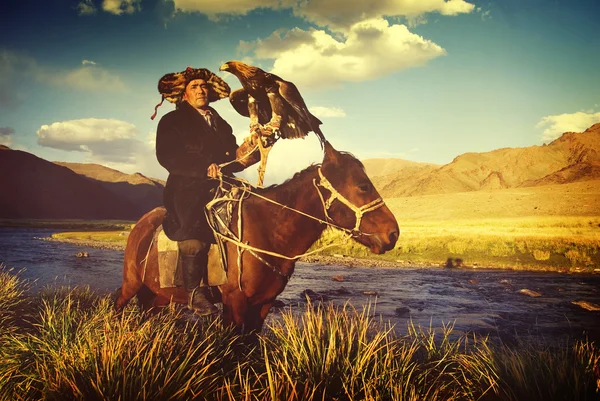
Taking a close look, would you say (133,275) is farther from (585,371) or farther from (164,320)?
(585,371)

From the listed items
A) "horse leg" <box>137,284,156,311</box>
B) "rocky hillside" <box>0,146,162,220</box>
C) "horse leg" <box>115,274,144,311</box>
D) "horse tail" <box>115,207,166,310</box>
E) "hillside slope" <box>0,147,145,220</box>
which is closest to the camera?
"horse tail" <box>115,207,166,310</box>

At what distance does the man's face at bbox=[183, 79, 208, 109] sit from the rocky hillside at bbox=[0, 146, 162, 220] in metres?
160

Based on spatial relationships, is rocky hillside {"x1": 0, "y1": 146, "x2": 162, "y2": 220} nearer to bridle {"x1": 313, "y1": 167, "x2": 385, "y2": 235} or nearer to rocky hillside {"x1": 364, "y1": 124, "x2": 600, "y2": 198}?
rocky hillside {"x1": 364, "y1": 124, "x2": 600, "y2": 198}

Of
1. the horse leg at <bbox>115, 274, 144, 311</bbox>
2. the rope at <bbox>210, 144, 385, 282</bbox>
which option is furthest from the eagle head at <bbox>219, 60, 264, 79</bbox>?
the horse leg at <bbox>115, 274, 144, 311</bbox>

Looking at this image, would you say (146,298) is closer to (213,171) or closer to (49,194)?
(213,171)

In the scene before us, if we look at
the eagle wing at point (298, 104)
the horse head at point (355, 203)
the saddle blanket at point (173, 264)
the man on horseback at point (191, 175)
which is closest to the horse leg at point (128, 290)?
the saddle blanket at point (173, 264)

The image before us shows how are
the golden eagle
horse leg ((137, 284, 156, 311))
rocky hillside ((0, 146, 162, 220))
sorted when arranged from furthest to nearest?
1. rocky hillside ((0, 146, 162, 220))
2. horse leg ((137, 284, 156, 311))
3. the golden eagle

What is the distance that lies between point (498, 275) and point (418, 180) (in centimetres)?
15499

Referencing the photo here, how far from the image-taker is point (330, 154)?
508 centimetres

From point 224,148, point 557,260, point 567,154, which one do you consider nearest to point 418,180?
point 567,154

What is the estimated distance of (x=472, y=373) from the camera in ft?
14.8

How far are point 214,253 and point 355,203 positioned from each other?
206 cm

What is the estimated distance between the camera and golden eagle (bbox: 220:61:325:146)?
16.5ft

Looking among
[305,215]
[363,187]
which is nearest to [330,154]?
[363,187]
